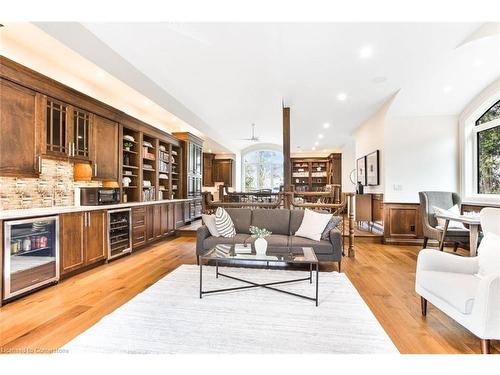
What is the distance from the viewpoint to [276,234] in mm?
4289

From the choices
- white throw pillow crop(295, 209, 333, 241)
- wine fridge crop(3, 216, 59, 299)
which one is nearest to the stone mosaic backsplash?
wine fridge crop(3, 216, 59, 299)

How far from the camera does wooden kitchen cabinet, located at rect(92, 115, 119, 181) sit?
14.0 feet

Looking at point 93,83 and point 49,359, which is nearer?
point 49,359

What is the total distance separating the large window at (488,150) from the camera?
15.3ft

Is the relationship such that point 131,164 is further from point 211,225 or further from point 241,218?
point 241,218

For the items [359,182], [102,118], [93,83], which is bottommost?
[359,182]

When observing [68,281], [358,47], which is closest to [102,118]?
[68,281]

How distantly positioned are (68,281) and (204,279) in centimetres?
169

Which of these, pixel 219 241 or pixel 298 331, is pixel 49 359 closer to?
pixel 298 331

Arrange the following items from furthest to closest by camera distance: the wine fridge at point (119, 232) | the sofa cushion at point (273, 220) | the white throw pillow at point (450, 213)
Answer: the white throw pillow at point (450, 213)
the sofa cushion at point (273, 220)
the wine fridge at point (119, 232)

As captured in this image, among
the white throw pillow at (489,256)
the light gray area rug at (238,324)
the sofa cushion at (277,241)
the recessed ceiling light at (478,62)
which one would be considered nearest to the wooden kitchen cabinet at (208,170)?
the sofa cushion at (277,241)

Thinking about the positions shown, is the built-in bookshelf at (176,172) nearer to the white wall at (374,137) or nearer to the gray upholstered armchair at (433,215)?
the white wall at (374,137)

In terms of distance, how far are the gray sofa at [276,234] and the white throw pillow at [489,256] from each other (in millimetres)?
1621

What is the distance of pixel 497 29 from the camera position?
3.21 metres
